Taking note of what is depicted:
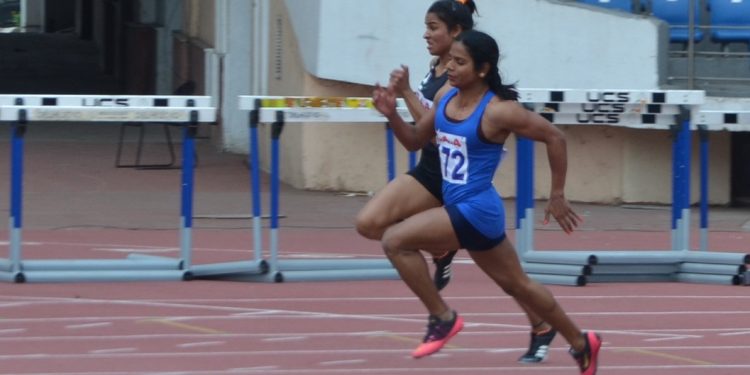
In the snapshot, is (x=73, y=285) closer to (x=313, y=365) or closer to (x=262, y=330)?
(x=262, y=330)

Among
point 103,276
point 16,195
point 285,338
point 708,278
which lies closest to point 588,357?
point 285,338

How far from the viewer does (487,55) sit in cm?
709

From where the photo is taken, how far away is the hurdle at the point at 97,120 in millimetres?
9961

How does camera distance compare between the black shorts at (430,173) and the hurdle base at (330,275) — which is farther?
the hurdle base at (330,275)

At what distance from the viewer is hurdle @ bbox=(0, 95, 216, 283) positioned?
32.7 ft

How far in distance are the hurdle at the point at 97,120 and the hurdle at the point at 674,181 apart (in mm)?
2362

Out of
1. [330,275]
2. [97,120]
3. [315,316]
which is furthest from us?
[330,275]

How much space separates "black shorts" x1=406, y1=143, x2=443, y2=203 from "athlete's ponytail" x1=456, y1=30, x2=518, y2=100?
71 centimetres

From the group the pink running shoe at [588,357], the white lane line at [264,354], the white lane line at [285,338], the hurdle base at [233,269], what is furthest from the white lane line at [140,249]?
the pink running shoe at [588,357]

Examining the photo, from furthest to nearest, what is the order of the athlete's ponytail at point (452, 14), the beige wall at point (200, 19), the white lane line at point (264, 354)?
1. the beige wall at point (200, 19)
2. the athlete's ponytail at point (452, 14)
3. the white lane line at point (264, 354)

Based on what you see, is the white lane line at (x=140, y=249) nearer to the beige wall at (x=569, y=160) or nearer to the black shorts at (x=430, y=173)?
the beige wall at (x=569, y=160)

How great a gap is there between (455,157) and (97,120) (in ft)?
12.2

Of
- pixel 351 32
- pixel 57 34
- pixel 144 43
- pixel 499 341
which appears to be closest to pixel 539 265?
pixel 499 341

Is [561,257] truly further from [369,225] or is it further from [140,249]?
[140,249]
